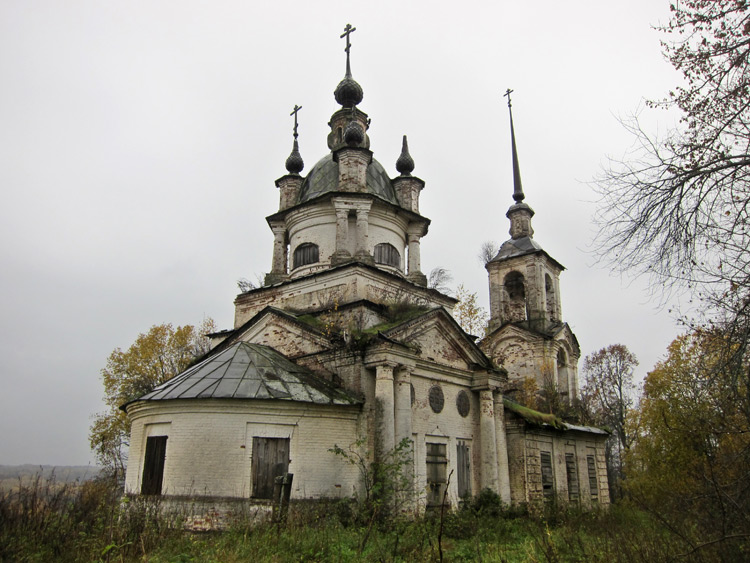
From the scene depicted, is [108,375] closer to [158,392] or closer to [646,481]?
[158,392]

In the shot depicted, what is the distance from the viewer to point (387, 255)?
17328 millimetres

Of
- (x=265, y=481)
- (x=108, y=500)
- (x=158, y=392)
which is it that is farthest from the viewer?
(x=158, y=392)

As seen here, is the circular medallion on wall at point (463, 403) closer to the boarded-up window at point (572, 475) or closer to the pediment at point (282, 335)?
the pediment at point (282, 335)

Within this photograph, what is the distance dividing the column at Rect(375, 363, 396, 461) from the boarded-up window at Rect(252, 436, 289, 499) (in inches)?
77.8

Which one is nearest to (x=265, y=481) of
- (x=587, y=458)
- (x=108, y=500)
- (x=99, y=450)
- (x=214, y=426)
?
(x=214, y=426)

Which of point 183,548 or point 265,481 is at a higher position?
point 265,481

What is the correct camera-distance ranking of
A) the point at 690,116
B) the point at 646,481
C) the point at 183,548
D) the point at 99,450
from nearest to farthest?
the point at 690,116 → the point at 183,548 → the point at 646,481 → the point at 99,450

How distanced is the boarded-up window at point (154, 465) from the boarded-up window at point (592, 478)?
14420mm

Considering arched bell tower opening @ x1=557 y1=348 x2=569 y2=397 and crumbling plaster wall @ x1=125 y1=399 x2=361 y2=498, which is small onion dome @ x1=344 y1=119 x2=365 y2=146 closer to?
crumbling plaster wall @ x1=125 y1=399 x2=361 y2=498

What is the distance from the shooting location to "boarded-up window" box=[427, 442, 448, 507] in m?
13.6

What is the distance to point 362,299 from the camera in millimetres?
14484

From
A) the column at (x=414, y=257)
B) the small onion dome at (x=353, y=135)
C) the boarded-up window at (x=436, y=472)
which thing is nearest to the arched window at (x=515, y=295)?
the column at (x=414, y=257)

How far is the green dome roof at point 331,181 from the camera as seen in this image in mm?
17781

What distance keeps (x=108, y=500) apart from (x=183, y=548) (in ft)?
7.88
